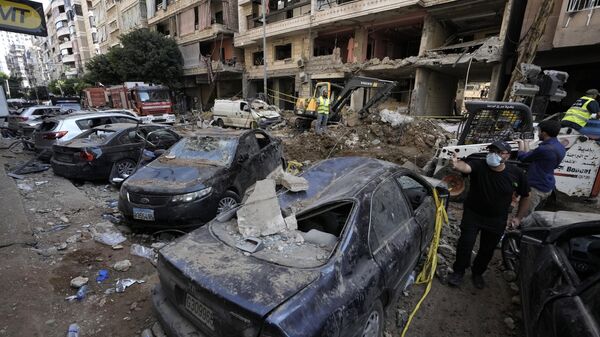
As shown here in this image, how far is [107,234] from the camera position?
4.36 metres

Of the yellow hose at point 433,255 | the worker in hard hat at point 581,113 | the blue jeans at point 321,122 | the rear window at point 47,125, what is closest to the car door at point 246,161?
the yellow hose at point 433,255

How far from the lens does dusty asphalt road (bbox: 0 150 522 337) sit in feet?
9.03

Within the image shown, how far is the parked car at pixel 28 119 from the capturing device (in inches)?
435

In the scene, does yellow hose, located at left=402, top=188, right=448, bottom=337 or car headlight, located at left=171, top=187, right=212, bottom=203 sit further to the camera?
car headlight, located at left=171, top=187, right=212, bottom=203

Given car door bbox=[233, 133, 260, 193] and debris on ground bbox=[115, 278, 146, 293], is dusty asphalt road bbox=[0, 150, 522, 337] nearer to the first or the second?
debris on ground bbox=[115, 278, 146, 293]

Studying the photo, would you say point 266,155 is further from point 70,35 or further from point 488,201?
point 70,35

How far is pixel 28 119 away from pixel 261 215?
14166mm

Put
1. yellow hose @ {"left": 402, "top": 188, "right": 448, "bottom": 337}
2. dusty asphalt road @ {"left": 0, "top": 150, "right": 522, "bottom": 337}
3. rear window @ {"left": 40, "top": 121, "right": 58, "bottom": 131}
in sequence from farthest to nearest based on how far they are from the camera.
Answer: rear window @ {"left": 40, "top": 121, "right": 58, "bottom": 131}, yellow hose @ {"left": 402, "top": 188, "right": 448, "bottom": 337}, dusty asphalt road @ {"left": 0, "top": 150, "right": 522, "bottom": 337}

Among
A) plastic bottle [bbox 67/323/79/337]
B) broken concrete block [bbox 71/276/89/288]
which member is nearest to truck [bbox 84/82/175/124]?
broken concrete block [bbox 71/276/89/288]

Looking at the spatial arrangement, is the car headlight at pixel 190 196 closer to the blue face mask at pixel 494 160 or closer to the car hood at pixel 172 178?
the car hood at pixel 172 178

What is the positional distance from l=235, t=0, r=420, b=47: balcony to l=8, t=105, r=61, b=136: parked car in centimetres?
1482

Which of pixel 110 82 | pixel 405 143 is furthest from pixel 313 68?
pixel 110 82

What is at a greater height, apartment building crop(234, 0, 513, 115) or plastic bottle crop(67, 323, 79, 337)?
apartment building crop(234, 0, 513, 115)

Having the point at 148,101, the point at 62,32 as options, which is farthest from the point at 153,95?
the point at 62,32
